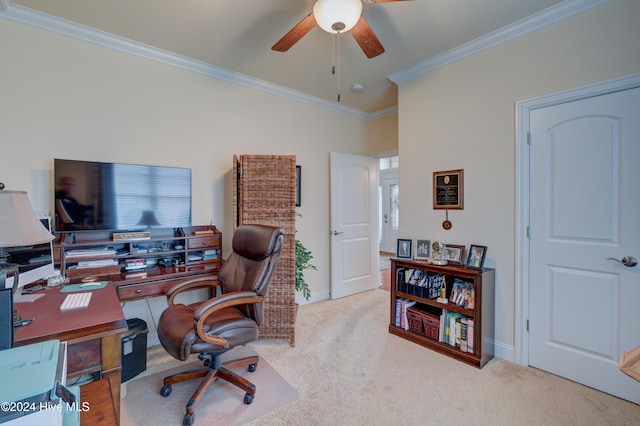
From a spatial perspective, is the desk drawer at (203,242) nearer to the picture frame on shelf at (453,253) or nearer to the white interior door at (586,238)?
the picture frame on shelf at (453,253)

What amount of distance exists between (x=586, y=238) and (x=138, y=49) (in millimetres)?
3892

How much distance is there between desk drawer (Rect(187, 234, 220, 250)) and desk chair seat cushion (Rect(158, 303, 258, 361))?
0.72 metres

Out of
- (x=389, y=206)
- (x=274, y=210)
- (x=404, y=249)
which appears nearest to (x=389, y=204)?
(x=389, y=206)

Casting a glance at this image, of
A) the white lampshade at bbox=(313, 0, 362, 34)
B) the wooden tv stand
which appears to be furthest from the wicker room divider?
the white lampshade at bbox=(313, 0, 362, 34)

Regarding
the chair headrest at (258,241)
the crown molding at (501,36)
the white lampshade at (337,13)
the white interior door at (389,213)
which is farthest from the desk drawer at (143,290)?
the white interior door at (389,213)

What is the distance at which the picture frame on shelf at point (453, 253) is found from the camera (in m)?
2.59

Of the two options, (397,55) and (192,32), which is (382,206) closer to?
(397,55)

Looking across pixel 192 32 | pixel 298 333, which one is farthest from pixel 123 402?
pixel 192 32

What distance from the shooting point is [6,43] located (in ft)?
6.84

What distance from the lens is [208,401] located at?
188 centimetres

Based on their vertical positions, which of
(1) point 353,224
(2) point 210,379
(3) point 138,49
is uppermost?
(3) point 138,49

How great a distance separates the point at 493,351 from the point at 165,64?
391 centimetres

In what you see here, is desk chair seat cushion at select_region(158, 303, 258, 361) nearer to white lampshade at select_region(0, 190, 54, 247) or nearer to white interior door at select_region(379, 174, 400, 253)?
white lampshade at select_region(0, 190, 54, 247)

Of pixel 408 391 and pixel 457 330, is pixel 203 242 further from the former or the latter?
pixel 457 330
